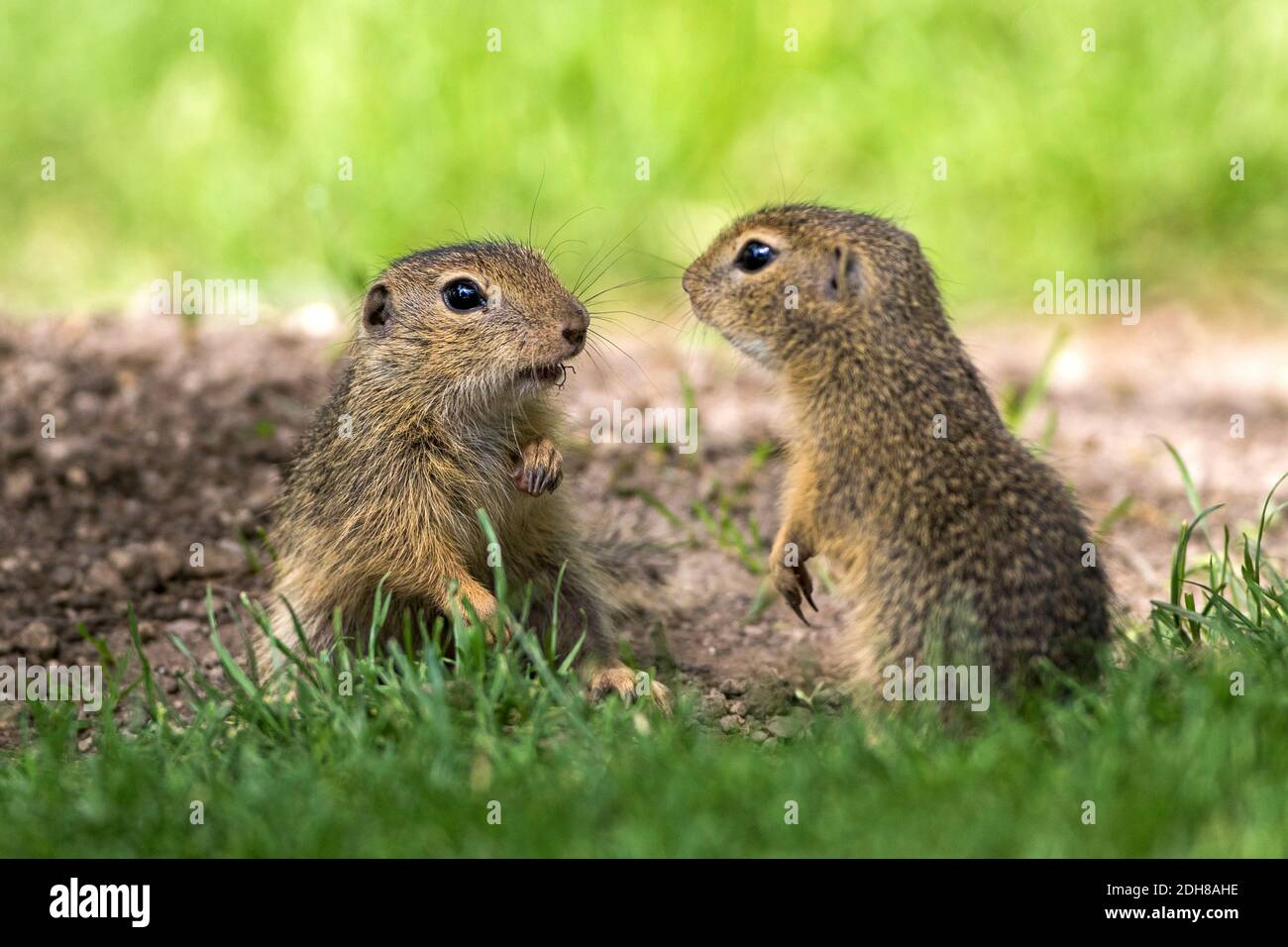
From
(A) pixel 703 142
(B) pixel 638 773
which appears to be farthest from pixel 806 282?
(A) pixel 703 142

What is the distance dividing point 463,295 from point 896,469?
1732 millimetres

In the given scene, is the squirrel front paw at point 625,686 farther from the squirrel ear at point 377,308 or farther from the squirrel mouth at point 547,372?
the squirrel ear at point 377,308

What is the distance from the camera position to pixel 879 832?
376 cm

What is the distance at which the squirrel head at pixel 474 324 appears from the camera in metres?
5.67

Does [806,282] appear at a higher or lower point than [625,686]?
higher

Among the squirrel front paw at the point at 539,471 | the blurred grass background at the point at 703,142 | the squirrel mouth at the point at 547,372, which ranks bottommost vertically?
the squirrel front paw at the point at 539,471

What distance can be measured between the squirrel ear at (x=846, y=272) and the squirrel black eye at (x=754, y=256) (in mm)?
293

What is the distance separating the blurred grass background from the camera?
10547mm

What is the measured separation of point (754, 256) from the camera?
18.3 ft

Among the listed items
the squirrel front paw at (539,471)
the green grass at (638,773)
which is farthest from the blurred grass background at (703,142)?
the green grass at (638,773)

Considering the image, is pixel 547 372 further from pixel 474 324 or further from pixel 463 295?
pixel 463 295

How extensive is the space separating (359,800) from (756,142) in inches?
301
